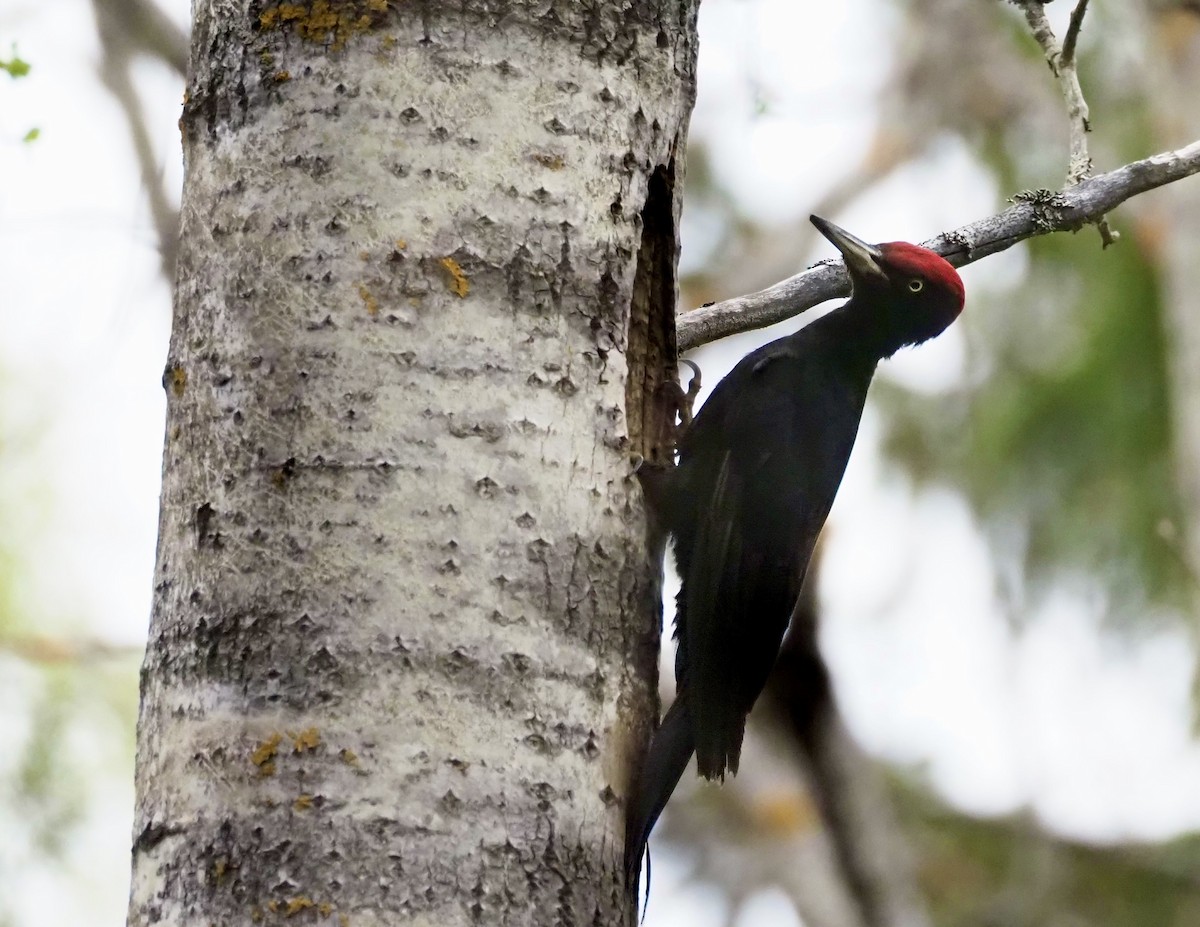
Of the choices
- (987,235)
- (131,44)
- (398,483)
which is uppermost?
(131,44)

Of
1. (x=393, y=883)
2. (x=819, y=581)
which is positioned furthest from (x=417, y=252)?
(x=819, y=581)

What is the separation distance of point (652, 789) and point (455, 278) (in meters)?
0.81

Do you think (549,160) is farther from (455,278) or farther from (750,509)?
(750,509)

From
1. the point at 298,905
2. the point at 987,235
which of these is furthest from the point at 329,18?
the point at 987,235

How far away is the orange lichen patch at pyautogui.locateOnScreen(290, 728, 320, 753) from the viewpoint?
1.72 metres

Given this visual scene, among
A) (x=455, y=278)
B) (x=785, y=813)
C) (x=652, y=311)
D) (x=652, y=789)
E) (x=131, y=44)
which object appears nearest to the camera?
(x=455, y=278)

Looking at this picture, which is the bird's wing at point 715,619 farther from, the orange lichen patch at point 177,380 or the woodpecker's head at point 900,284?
the orange lichen patch at point 177,380

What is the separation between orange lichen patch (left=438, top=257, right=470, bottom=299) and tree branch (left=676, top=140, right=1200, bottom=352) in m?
0.70

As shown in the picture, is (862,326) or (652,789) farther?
(862,326)

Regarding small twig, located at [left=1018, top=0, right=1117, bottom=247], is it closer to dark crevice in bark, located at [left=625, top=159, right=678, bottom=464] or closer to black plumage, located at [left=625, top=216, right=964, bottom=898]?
black plumage, located at [left=625, top=216, right=964, bottom=898]

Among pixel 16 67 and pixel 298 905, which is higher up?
pixel 16 67

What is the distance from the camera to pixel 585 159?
2.17 meters

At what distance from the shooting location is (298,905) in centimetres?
164

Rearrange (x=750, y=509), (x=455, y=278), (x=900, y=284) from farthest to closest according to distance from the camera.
Answer: (x=900, y=284), (x=750, y=509), (x=455, y=278)
